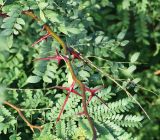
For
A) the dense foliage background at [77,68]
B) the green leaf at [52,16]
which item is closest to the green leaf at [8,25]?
the dense foliage background at [77,68]

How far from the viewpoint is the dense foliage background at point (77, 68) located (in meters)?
1.12

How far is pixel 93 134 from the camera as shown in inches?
36.3

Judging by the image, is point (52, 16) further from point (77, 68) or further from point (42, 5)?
point (77, 68)

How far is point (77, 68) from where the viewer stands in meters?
1.23

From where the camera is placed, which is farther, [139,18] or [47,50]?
[139,18]

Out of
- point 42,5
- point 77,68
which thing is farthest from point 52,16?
point 77,68

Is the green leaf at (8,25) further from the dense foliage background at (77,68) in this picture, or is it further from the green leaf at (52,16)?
the green leaf at (52,16)

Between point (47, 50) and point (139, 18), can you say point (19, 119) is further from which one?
point (139, 18)

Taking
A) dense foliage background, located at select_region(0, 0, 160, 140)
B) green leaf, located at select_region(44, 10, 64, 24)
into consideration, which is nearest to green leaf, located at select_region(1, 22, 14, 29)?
dense foliage background, located at select_region(0, 0, 160, 140)

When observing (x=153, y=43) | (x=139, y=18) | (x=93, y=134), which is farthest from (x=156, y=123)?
(x=93, y=134)

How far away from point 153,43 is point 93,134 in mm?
1395

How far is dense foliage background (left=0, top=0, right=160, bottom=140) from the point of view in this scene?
1115mm

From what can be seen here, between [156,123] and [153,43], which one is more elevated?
[153,43]

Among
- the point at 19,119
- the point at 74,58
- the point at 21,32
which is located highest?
the point at 21,32
